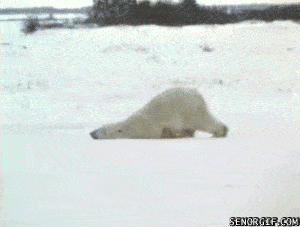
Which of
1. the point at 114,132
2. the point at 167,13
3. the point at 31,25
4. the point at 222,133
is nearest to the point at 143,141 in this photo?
Answer: the point at 114,132

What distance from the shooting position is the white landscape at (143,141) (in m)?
1.26

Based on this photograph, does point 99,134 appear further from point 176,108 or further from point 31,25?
point 31,25

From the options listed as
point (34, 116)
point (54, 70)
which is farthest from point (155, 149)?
point (54, 70)

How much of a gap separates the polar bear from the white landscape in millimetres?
71

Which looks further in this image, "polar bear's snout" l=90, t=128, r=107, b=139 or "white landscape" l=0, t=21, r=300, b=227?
"polar bear's snout" l=90, t=128, r=107, b=139

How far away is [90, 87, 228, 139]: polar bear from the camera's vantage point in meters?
2.14

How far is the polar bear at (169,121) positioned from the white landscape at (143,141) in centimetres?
7

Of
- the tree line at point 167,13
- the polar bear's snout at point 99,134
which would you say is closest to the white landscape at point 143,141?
the polar bear's snout at point 99,134

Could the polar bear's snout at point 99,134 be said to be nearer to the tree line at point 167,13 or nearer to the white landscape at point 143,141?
the white landscape at point 143,141

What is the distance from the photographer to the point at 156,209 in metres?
1.23

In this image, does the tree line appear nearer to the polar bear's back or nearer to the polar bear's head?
the polar bear's back

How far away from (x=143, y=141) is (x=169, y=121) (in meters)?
0.21

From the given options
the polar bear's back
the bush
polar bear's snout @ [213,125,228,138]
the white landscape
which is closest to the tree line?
the white landscape

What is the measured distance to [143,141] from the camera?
2.08 metres
